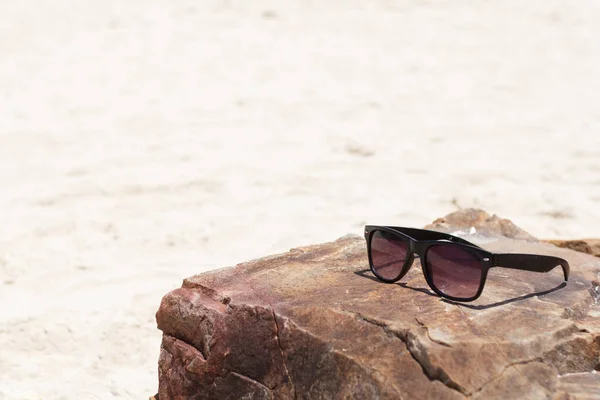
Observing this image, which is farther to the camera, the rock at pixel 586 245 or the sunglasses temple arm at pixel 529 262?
the rock at pixel 586 245

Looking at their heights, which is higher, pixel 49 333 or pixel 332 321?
pixel 332 321

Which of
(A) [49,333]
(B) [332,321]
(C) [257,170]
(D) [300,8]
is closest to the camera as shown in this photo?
(B) [332,321]

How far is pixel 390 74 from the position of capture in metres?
6.28

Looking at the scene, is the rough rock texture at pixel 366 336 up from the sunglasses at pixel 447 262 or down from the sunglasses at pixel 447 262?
down

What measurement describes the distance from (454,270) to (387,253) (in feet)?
0.70

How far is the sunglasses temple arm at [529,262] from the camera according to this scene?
2023mm

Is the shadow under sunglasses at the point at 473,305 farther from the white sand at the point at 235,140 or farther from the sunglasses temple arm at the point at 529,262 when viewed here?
the white sand at the point at 235,140

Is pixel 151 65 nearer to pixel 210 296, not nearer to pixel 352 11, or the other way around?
pixel 352 11

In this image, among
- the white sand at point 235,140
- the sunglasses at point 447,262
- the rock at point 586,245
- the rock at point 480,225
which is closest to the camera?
the sunglasses at point 447,262

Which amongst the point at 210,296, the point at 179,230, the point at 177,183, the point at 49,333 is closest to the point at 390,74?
the point at 177,183

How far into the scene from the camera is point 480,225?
284 cm

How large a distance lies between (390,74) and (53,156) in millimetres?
2662

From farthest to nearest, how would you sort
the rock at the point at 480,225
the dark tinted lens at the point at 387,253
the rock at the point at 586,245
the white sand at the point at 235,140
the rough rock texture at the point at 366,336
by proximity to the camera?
the white sand at the point at 235,140, the rock at the point at 586,245, the rock at the point at 480,225, the dark tinted lens at the point at 387,253, the rough rock texture at the point at 366,336

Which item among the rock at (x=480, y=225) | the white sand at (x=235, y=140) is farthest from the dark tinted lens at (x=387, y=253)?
the white sand at (x=235, y=140)
